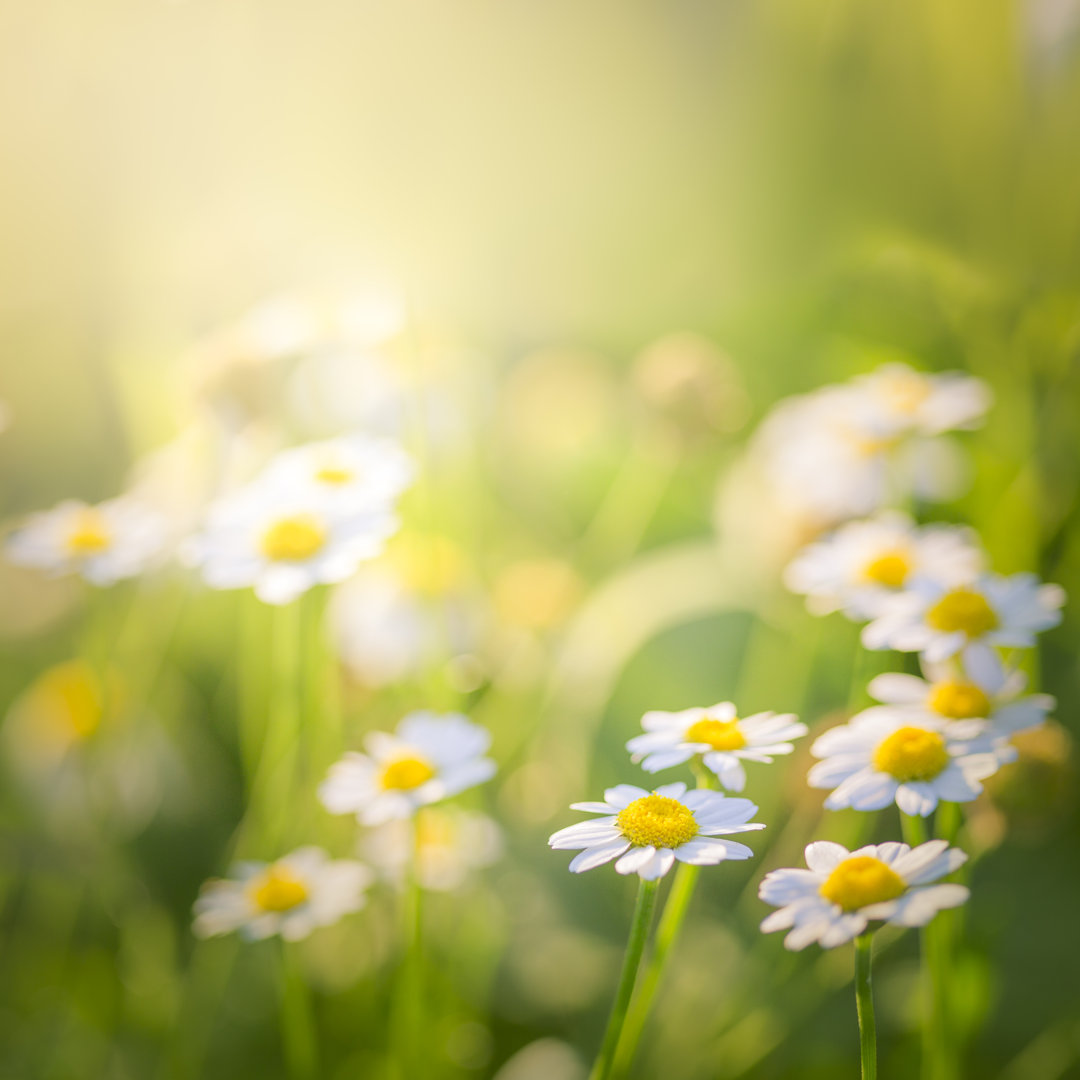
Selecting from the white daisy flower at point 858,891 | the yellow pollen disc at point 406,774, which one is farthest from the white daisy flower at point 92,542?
the white daisy flower at point 858,891

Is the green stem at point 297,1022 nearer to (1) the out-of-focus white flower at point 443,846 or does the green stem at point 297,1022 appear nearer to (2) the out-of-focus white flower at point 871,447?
(1) the out-of-focus white flower at point 443,846

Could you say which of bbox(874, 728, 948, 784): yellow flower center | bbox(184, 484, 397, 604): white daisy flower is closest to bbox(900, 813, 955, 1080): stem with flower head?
bbox(874, 728, 948, 784): yellow flower center

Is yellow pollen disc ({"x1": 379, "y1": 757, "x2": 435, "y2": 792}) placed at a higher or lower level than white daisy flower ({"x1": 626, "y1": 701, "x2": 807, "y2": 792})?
lower

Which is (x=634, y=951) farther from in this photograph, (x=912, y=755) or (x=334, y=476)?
(x=334, y=476)

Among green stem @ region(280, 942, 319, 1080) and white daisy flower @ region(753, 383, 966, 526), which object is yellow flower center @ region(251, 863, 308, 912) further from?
white daisy flower @ region(753, 383, 966, 526)

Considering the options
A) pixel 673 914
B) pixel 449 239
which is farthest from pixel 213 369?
pixel 673 914
